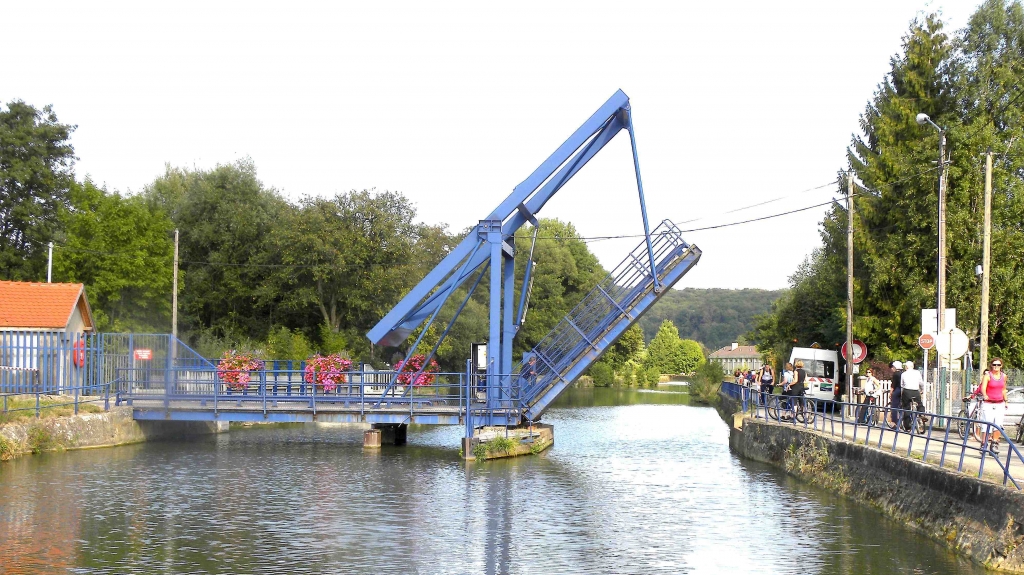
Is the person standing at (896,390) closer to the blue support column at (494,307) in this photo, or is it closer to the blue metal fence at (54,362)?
the blue support column at (494,307)

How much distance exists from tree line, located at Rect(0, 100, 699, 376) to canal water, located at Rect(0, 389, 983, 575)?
92.1ft

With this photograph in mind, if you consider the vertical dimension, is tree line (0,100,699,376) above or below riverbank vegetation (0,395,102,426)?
above

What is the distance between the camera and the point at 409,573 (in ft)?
41.3

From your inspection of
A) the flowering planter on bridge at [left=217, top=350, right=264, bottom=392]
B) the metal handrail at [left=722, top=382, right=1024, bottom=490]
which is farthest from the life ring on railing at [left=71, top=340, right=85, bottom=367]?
the metal handrail at [left=722, top=382, right=1024, bottom=490]

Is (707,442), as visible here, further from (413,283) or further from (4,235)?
(4,235)

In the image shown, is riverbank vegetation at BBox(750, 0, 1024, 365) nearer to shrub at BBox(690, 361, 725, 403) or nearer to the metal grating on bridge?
the metal grating on bridge

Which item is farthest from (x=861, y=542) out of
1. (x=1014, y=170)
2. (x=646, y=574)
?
(x=1014, y=170)

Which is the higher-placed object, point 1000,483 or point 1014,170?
point 1014,170

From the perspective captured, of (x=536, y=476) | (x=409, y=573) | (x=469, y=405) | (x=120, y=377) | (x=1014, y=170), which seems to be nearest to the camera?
(x=409, y=573)

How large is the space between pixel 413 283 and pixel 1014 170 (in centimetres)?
3077

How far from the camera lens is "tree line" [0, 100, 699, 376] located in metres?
55.0

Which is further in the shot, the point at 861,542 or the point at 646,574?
the point at 861,542

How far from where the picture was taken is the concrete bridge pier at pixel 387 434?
93.6 ft

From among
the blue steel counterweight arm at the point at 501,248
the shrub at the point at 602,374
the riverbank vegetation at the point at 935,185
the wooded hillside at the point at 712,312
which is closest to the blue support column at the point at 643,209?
the blue steel counterweight arm at the point at 501,248
